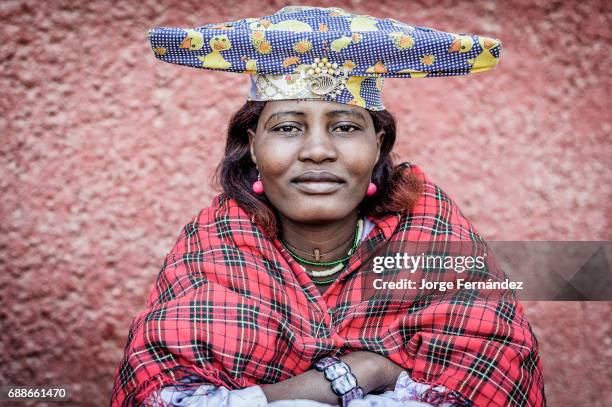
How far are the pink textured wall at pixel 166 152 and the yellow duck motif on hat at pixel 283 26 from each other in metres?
1.06

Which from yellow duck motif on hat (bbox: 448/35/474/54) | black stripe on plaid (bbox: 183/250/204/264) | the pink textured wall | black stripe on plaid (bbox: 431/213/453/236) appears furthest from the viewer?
the pink textured wall

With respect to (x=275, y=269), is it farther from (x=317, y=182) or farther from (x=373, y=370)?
(x=373, y=370)

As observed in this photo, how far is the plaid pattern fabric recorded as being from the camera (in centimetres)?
199

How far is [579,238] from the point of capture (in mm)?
3232

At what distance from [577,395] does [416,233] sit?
1497 millimetres

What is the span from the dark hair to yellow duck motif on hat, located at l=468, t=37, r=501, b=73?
0.34 m

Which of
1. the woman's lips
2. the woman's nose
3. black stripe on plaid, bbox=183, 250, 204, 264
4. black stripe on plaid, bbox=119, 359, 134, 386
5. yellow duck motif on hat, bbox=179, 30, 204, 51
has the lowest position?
black stripe on plaid, bbox=119, 359, 134, 386

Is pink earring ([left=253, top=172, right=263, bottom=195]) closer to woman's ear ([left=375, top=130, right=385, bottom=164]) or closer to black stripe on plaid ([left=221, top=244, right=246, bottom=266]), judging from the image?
black stripe on plaid ([left=221, top=244, right=246, bottom=266])

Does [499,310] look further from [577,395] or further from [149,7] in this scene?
[149,7]

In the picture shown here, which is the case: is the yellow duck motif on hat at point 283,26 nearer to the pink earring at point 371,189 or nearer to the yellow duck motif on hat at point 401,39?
the yellow duck motif on hat at point 401,39

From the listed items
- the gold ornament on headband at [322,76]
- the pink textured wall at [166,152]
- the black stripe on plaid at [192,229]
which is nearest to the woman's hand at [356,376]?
the black stripe on plaid at [192,229]

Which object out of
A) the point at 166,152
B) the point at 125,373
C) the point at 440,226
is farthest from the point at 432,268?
the point at 166,152

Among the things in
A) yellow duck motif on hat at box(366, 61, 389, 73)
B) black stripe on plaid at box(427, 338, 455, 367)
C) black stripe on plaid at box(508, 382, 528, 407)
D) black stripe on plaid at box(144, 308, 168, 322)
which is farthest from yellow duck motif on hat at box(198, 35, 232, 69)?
black stripe on plaid at box(508, 382, 528, 407)

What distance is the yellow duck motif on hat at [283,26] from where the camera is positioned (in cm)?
206
